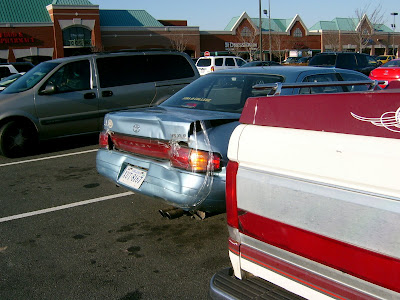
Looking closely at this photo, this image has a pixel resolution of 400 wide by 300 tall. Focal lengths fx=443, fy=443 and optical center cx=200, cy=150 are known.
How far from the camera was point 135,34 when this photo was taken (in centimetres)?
5344

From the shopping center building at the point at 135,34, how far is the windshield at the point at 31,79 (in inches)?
1249

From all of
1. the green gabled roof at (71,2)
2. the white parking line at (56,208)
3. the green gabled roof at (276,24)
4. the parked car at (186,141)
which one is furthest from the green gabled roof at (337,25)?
the white parking line at (56,208)

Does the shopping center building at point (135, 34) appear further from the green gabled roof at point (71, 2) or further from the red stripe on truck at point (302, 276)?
the red stripe on truck at point (302, 276)

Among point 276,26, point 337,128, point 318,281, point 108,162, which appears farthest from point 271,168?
point 276,26

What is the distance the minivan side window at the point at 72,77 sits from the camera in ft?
27.8

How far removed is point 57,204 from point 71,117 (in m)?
3.32

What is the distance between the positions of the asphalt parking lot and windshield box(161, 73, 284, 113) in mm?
1233

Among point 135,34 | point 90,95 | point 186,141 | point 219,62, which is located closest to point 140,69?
point 90,95

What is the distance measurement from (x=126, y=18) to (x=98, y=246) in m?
54.4

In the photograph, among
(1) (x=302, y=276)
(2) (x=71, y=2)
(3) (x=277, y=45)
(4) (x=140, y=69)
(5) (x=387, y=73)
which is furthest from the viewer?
(3) (x=277, y=45)

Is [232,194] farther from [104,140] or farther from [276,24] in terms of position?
[276,24]

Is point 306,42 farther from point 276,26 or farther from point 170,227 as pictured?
point 170,227

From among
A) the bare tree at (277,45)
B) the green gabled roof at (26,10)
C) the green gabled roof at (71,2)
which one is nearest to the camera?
the green gabled roof at (26,10)

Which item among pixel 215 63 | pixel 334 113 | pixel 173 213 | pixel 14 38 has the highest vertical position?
pixel 14 38
